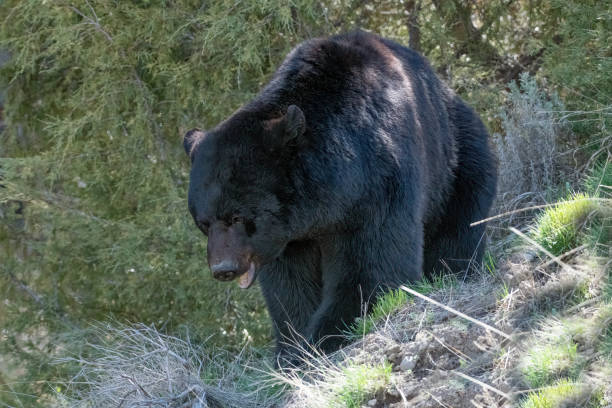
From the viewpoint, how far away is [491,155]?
19.9 feet

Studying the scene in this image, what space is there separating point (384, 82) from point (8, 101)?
641 centimetres

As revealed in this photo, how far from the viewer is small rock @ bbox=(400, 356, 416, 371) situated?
3.89 metres

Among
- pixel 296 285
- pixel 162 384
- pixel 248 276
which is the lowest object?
pixel 162 384

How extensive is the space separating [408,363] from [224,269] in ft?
3.98

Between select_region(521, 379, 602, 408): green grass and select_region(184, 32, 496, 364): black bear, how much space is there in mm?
1691

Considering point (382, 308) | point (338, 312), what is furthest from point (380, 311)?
point (338, 312)

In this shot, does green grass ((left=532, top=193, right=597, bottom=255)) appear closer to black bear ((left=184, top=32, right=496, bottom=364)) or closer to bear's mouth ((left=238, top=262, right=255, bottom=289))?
black bear ((left=184, top=32, right=496, bottom=364))

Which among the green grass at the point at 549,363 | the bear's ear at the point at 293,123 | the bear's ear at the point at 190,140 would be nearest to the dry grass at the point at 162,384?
the bear's ear at the point at 190,140

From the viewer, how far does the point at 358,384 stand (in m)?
3.78

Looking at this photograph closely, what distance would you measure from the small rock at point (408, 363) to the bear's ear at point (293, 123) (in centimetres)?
140

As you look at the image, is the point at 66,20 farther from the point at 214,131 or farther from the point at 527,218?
the point at 527,218

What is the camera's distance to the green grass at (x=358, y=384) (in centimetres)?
376

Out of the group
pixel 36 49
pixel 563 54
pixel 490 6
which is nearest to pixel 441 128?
pixel 563 54

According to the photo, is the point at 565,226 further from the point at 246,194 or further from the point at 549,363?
the point at 246,194
